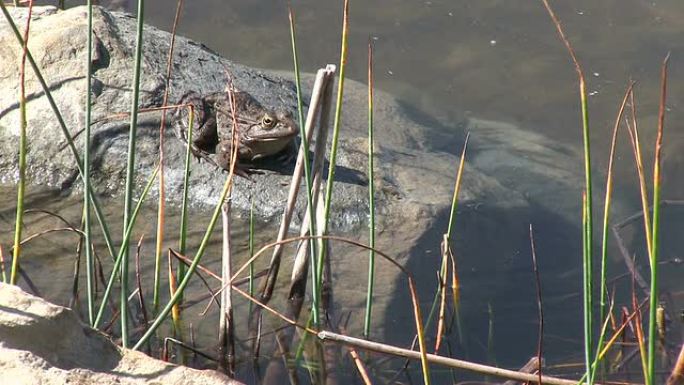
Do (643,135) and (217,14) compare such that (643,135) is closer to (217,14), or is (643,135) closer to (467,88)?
(467,88)

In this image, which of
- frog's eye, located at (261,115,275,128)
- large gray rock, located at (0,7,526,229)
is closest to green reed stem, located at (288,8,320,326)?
large gray rock, located at (0,7,526,229)

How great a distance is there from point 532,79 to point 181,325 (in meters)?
4.68

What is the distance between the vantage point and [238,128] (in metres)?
5.41

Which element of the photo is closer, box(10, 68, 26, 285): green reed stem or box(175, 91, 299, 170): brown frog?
box(10, 68, 26, 285): green reed stem

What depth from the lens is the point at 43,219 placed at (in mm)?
5207

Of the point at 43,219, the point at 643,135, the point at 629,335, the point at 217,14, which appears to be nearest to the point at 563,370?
the point at 629,335

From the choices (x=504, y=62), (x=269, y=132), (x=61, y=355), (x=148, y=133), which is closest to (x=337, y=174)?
(x=269, y=132)

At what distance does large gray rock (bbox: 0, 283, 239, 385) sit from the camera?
8.38 ft

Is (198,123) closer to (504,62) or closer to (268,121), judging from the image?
(268,121)

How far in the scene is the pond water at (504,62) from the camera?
17.8 feet

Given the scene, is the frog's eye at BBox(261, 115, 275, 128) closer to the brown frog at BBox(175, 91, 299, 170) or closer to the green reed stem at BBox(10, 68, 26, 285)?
the brown frog at BBox(175, 91, 299, 170)

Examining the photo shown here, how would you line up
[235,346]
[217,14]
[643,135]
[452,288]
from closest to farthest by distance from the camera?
1. [235,346]
2. [452,288]
3. [643,135]
4. [217,14]

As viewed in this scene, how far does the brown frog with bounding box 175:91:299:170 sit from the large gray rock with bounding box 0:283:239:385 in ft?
8.97

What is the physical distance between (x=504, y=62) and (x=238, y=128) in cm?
355
